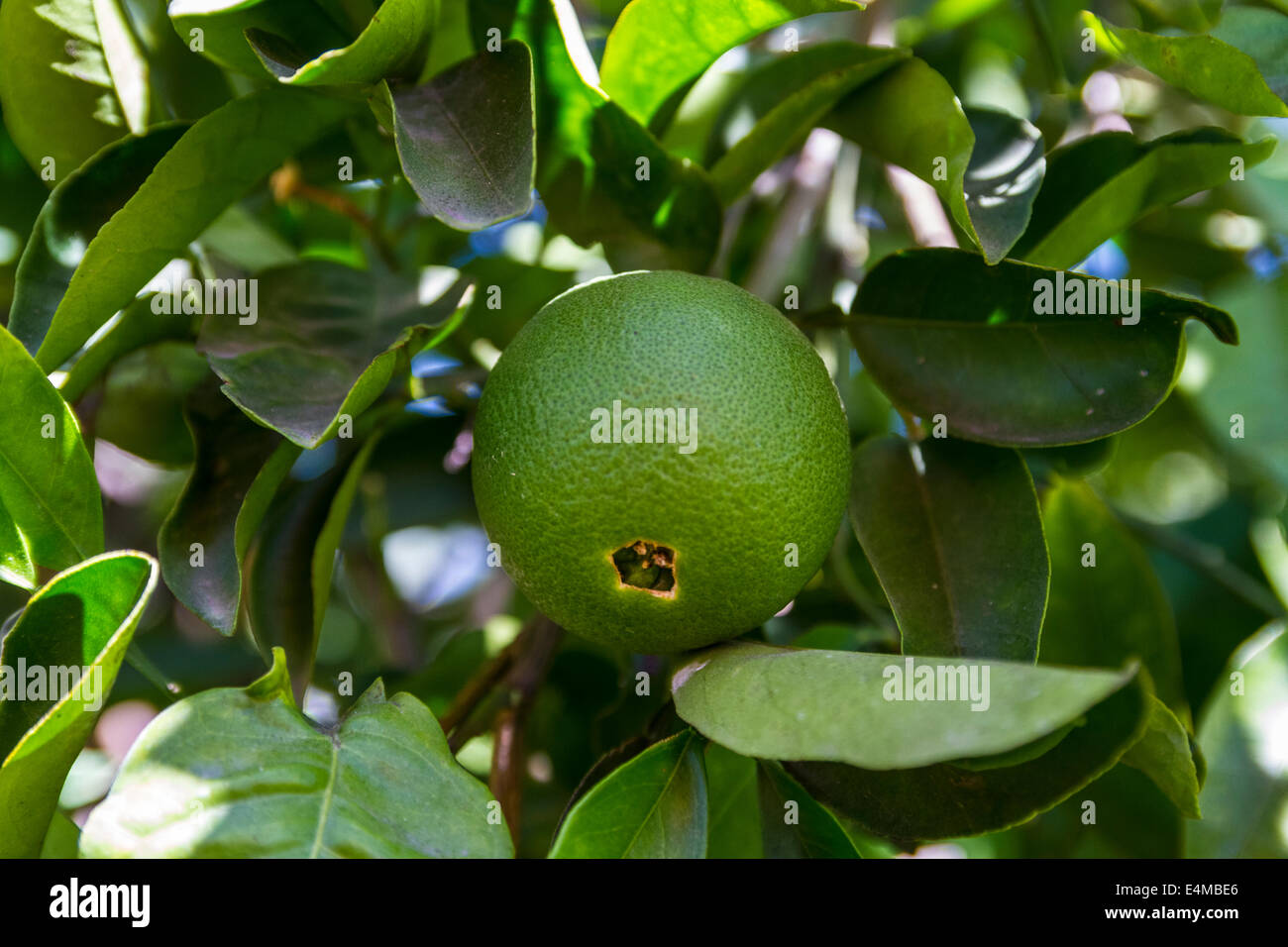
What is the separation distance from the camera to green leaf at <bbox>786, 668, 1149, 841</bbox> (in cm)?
72

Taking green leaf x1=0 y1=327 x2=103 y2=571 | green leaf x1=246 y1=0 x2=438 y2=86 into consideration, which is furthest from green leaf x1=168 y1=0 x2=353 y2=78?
green leaf x1=0 y1=327 x2=103 y2=571

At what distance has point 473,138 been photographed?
865 mm

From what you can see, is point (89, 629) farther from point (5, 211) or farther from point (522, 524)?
point (5, 211)

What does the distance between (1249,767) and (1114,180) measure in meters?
0.60

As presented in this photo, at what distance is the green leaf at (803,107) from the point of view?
99cm

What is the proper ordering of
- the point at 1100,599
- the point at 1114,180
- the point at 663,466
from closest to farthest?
the point at 663,466
the point at 1114,180
the point at 1100,599

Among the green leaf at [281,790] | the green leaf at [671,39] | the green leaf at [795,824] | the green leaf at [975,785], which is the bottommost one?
the green leaf at [795,824]

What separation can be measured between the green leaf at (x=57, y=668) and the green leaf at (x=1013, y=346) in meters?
0.69

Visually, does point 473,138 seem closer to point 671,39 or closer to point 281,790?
point 671,39

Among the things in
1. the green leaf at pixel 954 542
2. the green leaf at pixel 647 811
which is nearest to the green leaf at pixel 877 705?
the green leaf at pixel 647 811

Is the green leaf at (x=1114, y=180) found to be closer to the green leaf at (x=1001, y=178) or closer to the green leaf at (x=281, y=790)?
the green leaf at (x=1001, y=178)

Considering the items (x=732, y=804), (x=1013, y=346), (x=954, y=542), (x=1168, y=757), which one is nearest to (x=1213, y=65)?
(x=1013, y=346)

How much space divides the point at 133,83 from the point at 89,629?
0.59 m
